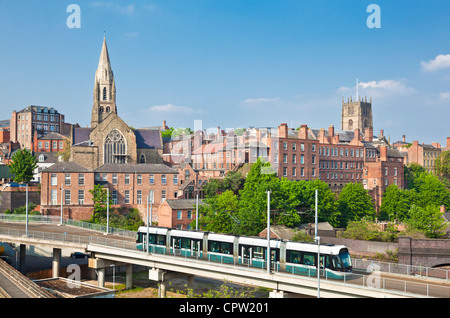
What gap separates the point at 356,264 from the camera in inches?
1396

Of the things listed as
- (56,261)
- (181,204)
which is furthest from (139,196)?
(56,261)

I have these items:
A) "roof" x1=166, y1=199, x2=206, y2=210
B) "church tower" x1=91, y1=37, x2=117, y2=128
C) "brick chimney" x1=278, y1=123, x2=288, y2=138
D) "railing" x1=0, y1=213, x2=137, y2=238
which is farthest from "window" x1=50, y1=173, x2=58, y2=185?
"brick chimney" x1=278, y1=123, x2=288, y2=138

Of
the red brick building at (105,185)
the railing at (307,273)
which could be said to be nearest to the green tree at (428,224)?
the railing at (307,273)

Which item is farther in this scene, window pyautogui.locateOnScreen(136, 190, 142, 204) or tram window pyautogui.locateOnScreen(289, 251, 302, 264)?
window pyautogui.locateOnScreen(136, 190, 142, 204)

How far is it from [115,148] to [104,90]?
1072 inches

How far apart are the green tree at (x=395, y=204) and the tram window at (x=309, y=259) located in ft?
184

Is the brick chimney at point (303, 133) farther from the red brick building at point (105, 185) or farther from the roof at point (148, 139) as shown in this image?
the roof at point (148, 139)

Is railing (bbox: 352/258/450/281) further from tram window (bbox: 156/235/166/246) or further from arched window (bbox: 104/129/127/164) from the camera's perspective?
arched window (bbox: 104/129/127/164)

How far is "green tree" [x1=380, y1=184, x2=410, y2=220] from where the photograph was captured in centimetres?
8556

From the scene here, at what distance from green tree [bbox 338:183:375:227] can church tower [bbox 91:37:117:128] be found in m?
60.9

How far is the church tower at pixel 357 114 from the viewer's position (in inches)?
6865
